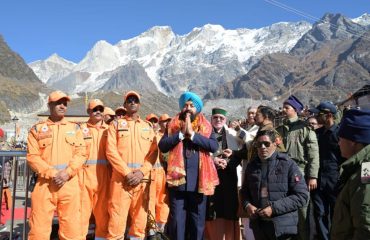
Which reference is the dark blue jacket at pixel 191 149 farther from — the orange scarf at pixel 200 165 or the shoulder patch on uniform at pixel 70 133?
the shoulder patch on uniform at pixel 70 133

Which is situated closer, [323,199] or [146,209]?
[146,209]

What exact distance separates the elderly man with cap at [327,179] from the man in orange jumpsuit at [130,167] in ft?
7.77

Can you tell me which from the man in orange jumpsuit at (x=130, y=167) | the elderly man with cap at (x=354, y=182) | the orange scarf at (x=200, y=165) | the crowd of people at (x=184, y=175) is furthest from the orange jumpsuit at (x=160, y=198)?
the elderly man with cap at (x=354, y=182)

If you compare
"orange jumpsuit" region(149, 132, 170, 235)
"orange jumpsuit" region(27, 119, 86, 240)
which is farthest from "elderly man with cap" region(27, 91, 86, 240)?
"orange jumpsuit" region(149, 132, 170, 235)

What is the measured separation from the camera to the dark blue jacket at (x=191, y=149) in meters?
4.68

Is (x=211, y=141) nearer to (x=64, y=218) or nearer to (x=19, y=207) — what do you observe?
(x=64, y=218)

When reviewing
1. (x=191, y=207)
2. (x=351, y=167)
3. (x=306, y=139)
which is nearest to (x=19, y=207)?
(x=191, y=207)

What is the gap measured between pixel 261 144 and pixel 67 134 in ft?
7.44

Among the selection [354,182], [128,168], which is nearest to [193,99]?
[128,168]

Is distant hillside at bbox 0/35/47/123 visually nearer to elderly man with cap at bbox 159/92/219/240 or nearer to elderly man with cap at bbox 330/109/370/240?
elderly man with cap at bbox 159/92/219/240

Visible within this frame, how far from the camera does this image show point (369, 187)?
2469 millimetres

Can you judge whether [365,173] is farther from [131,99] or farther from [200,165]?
[131,99]

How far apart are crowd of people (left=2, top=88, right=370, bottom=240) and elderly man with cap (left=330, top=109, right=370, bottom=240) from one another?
1144mm

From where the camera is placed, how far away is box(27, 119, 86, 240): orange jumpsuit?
4551 mm
